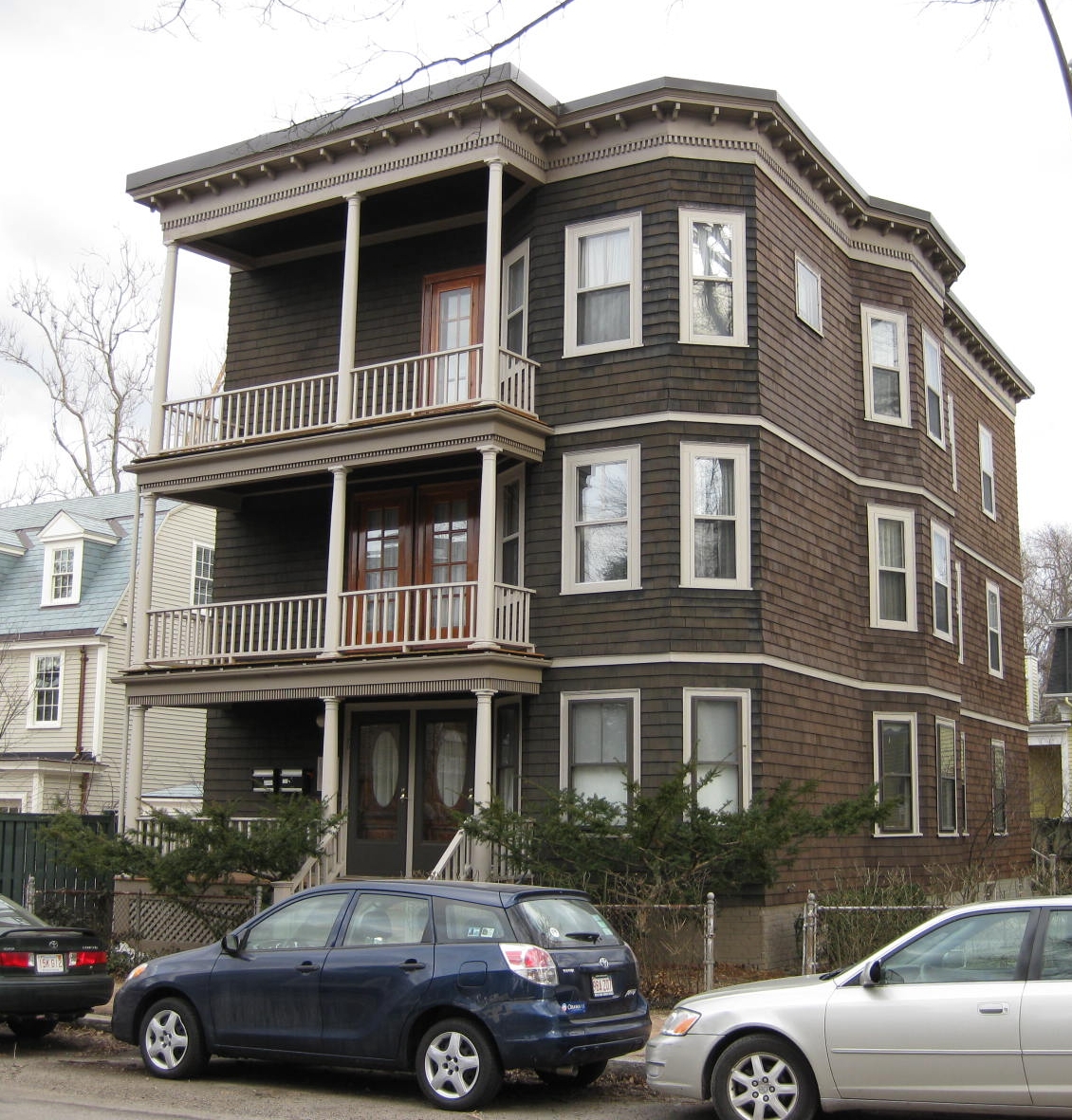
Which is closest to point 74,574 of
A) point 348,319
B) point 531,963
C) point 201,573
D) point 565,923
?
point 201,573

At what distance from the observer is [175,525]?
33.5m

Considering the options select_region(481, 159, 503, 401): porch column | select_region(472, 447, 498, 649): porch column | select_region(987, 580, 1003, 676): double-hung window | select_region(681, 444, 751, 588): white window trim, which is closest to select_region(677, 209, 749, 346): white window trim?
select_region(681, 444, 751, 588): white window trim

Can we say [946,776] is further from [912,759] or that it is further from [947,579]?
[947,579]

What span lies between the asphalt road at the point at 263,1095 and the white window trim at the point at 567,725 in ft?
21.2

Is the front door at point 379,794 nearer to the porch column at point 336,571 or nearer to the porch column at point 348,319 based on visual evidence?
the porch column at point 336,571

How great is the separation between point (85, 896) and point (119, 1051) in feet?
21.3

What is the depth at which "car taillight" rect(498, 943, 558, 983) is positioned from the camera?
950cm

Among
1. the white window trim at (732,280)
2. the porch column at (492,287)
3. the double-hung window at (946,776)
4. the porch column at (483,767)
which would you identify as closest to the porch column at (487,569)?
the porch column at (483,767)

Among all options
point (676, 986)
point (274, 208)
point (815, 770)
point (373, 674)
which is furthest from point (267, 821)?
point (274, 208)

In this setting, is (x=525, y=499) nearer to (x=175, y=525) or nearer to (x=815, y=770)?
(x=815, y=770)

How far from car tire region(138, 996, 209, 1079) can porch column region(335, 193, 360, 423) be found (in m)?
9.42

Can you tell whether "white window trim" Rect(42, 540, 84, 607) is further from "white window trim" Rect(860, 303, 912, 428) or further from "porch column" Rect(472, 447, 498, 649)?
"white window trim" Rect(860, 303, 912, 428)

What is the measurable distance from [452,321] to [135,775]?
7756 millimetres

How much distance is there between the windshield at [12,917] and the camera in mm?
12482
